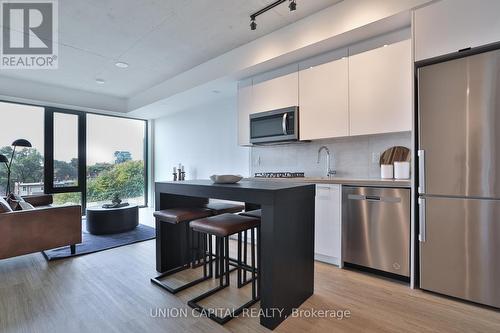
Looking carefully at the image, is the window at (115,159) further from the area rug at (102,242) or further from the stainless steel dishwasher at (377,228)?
the stainless steel dishwasher at (377,228)

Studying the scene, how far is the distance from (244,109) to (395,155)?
2132 millimetres

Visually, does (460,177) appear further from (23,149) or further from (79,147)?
(23,149)

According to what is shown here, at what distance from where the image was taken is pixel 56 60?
12.4ft

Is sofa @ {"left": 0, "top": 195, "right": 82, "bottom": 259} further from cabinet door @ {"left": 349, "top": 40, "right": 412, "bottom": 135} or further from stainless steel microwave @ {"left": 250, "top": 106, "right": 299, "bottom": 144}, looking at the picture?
cabinet door @ {"left": 349, "top": 40, "right": 412, "bottom": 135}

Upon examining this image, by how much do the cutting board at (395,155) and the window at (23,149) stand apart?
600cm

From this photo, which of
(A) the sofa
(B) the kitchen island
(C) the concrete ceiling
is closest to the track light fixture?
(C) the concrete ceiling

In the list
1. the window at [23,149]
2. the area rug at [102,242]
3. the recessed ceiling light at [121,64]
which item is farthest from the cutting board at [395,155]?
the window at [23,149]

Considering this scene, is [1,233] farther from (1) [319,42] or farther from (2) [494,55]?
(2) [494,55]

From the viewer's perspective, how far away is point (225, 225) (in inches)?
74.0

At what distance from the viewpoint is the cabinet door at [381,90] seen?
2.45 meters

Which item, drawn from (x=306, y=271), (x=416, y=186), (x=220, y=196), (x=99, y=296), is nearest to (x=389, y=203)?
(x=416, y=186)

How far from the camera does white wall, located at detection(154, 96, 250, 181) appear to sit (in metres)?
4.68

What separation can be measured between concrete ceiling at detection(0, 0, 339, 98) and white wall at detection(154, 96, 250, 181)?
1.09 metres

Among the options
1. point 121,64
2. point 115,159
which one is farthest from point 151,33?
point 115,159
